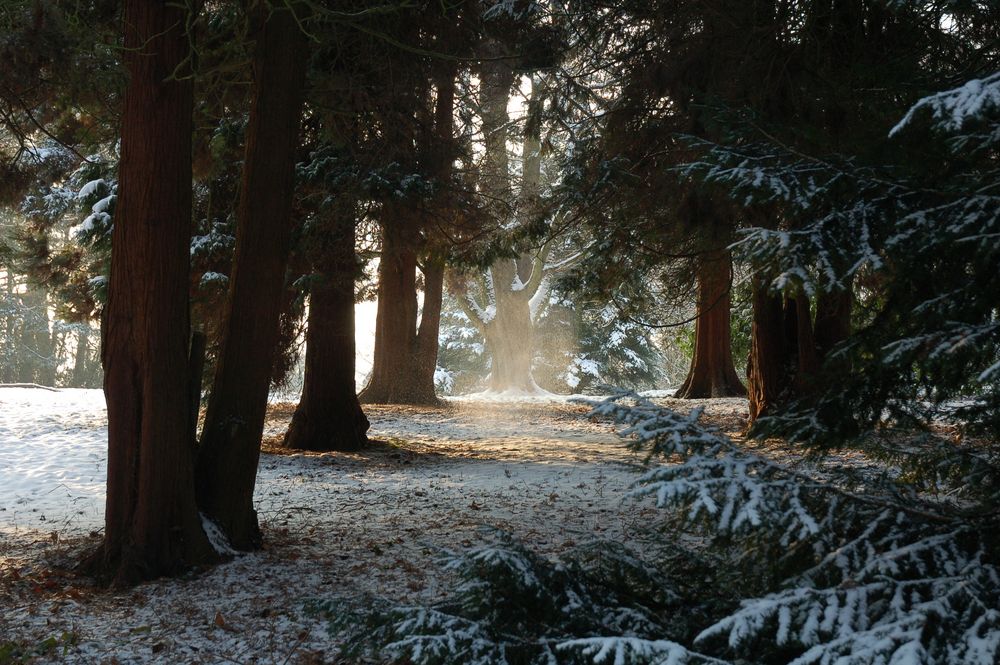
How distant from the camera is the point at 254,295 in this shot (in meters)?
5.68

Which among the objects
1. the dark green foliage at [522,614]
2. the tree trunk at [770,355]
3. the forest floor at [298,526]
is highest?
the tree trunk at [770,355]

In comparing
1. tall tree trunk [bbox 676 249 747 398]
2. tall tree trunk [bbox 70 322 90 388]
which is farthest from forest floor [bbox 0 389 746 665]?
tall tree trunk [bbox 70 322 90 388]

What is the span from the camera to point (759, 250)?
107 inches

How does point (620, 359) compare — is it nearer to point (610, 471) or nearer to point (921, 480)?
point (610, 471)

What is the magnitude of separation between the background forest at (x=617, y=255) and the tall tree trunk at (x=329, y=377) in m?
0.04

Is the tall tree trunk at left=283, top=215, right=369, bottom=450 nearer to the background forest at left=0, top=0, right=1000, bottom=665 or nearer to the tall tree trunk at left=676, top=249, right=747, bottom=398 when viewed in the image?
the background forest at left=0, top=0, right=1000, bottom=665

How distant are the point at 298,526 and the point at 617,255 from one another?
699 cm

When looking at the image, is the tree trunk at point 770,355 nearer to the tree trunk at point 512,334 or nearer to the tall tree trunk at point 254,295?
the tall tree trunk at point 254,295

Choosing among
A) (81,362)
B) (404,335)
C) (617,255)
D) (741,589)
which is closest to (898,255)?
(741,589)

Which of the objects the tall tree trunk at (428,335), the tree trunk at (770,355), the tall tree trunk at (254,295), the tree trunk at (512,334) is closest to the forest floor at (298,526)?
the tall tree trunk at (254,295)

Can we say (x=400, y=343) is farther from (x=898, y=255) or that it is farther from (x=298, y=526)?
(x=898, y=255)

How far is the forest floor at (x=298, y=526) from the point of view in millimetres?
4266

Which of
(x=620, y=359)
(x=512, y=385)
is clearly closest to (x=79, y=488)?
(x=512, y=385)

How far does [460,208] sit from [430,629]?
890 centimetres
